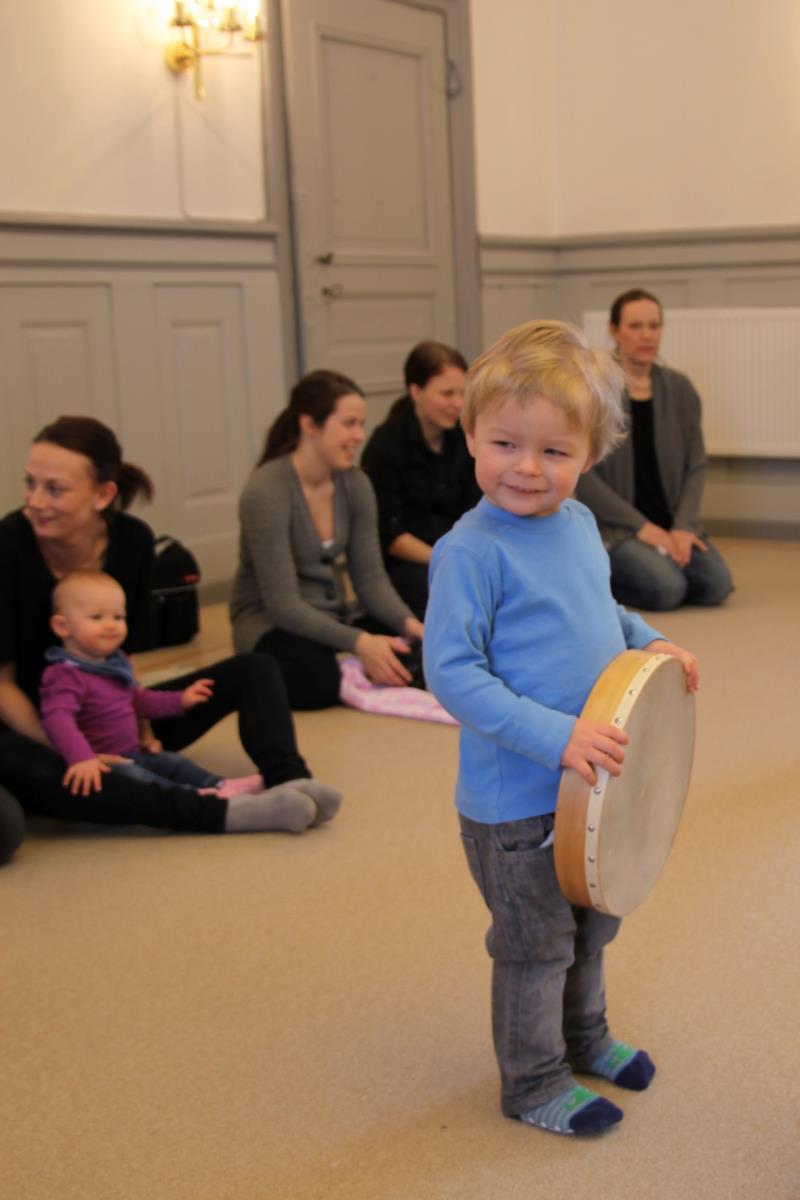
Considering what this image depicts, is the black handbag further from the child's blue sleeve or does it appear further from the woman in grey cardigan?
the child's blue sleeve

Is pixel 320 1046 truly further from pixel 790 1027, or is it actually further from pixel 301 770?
pixel 301 770

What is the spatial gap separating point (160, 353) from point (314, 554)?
1.53 m

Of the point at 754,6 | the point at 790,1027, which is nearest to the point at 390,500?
the point at 790,1027

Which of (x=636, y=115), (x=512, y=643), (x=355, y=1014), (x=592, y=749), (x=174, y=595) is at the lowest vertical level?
(x=355, y=1014)

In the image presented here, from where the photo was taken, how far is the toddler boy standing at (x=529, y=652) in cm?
160

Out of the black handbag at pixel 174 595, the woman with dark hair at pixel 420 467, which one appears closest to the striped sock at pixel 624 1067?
the woman with dark hair at pixel 420 467

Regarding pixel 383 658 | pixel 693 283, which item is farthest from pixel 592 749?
pixel 693 283

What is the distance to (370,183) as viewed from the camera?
5.99 meters

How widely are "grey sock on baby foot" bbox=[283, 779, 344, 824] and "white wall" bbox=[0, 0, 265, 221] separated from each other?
2399mm

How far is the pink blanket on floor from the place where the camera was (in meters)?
3.70

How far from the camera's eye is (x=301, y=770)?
300cm

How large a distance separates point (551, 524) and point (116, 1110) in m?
0.96

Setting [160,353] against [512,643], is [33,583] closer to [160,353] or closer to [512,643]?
[512,643]

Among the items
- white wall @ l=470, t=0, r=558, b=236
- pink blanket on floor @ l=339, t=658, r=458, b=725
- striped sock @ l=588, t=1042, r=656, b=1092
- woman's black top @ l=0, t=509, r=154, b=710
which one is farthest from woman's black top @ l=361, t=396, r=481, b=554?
striped sock @ l=588, t=1042, r=656, b=1092
